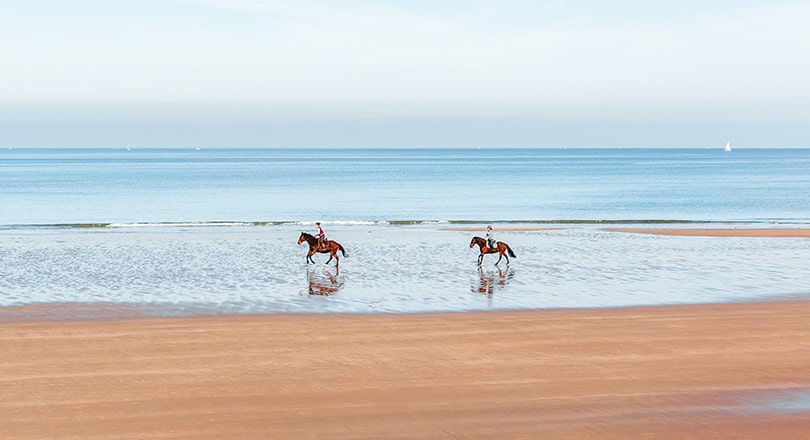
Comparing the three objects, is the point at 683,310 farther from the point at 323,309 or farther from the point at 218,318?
the point at 218,318

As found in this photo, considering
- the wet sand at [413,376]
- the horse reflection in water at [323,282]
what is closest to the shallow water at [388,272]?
the horse reflection in water at [323,282]

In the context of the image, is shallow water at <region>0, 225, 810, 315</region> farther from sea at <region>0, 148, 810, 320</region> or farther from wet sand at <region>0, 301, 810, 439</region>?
wet sand at <region>0, 301, 810, 439</region>

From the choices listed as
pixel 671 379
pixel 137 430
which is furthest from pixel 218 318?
pixel 671 379

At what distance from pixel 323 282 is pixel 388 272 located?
296cm

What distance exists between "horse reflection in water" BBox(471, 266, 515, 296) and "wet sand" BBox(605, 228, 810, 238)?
17688mm

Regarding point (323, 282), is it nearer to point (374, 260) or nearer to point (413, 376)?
point (374, 260)

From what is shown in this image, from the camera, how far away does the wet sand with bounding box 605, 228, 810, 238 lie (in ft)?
139

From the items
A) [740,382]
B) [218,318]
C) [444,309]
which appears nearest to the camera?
[740,382]

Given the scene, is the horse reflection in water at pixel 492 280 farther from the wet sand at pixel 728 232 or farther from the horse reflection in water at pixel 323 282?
the wet sand at pixel 728 232

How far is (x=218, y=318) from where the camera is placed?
20234 millimetres

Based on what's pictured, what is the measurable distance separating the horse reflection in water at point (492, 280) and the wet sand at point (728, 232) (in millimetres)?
17688

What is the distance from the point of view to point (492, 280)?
2678 centimetres

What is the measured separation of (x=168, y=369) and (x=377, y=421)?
471 centimetres

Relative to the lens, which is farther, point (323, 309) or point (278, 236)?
point (278, 236)
